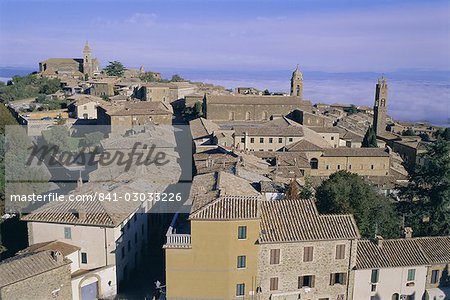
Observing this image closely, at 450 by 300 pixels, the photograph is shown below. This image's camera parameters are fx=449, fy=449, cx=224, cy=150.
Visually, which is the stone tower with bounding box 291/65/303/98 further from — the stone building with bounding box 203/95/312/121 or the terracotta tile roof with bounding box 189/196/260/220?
the terracotta tile roof with bounding box 189/196/260/220

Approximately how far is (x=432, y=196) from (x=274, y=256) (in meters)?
11.1

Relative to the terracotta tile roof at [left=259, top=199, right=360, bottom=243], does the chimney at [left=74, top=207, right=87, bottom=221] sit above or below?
below

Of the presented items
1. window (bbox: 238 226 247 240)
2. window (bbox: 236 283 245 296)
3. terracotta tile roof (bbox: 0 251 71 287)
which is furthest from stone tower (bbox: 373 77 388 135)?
Answer: terracotta tile roof (bbox: 0 251 71 287)

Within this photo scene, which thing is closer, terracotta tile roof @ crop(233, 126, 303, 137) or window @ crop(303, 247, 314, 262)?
window @ crop(303, 247, 314, 262)

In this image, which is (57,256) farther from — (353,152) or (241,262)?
(353,152)

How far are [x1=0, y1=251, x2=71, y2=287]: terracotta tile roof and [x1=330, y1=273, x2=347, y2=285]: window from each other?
31.6ft

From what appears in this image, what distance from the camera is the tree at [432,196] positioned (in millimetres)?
21781

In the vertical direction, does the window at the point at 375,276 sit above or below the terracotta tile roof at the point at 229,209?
below

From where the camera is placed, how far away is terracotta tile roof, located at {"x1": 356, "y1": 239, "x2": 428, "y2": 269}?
659 inches

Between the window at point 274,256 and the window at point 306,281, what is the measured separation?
114cm

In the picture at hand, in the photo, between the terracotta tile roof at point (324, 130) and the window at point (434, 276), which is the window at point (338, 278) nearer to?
the window at point (434, 276)

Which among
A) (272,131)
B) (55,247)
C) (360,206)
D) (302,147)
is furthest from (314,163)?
(55,247)

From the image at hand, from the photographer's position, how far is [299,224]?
16156 millimetres

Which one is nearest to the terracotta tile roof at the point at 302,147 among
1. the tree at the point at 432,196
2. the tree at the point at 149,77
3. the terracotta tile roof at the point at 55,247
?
the tree at the point at 432,196
